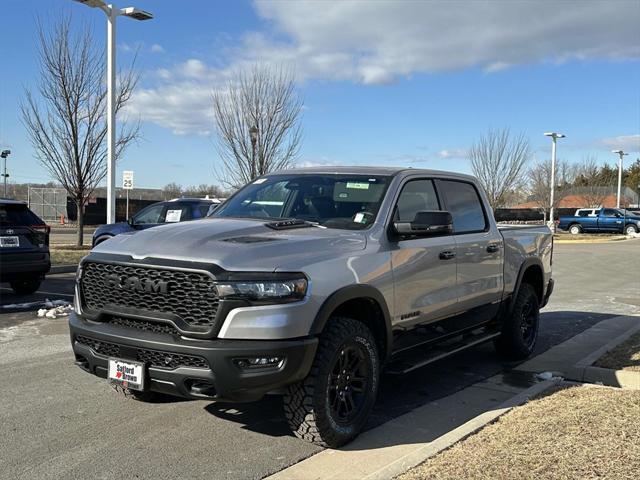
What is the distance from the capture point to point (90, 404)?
5.04 meters

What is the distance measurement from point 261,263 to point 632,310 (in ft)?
29.8

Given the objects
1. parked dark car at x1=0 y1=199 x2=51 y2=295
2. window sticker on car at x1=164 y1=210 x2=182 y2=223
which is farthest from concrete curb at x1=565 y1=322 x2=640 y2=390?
window sticker on car at x1=164 y1=210 x2=182 y2=223

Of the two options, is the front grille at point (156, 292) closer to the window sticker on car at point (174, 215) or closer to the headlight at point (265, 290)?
the headlight at point (265, 290)

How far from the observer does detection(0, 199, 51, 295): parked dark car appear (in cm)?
1002

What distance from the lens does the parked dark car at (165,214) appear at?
14059 mm

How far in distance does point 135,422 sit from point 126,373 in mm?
926

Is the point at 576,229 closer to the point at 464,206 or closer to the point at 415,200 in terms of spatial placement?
the point at 464,206

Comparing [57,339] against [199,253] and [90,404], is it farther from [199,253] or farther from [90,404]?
[199,253]

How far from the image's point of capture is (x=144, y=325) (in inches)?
154

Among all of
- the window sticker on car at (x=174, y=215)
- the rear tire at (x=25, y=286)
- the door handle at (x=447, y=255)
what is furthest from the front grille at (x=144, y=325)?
the window sticker on car at (x=174, y=215)

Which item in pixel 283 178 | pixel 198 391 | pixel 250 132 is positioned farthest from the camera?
pixel 250 132

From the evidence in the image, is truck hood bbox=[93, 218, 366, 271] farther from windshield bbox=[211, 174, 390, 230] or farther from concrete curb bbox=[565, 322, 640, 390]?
concrete curb bbox=[565, 322, 640, 390]

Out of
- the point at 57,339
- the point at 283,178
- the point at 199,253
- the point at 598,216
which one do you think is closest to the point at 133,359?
the point at 199,253

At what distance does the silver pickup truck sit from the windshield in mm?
14
